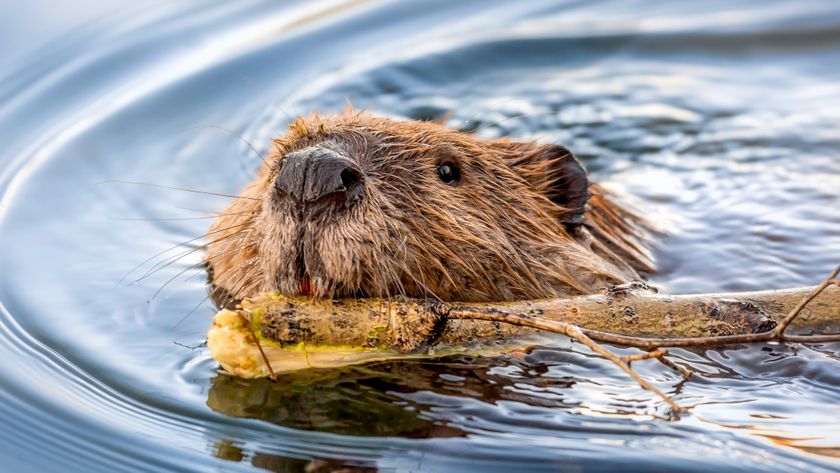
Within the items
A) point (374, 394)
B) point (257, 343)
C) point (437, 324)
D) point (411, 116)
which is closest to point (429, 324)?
point (437, 324)

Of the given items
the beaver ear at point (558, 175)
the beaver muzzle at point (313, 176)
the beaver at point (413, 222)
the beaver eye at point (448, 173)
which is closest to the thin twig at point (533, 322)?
Result: the beaver at point (413, 222)

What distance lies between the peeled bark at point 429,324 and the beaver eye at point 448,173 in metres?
A: 0.58

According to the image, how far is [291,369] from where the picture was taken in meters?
3.63

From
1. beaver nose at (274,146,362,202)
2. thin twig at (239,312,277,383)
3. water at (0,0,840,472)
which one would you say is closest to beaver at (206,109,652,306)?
beaver nose at (274,146,362,202)

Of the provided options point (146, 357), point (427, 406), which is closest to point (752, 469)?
point (427, 406)

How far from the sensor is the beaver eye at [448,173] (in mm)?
4172

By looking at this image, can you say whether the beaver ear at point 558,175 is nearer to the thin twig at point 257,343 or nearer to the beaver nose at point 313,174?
the beaver nose at point 313,174

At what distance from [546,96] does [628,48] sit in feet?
3.22

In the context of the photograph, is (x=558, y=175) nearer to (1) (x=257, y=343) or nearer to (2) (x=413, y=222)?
(2) (x=413, y=222)

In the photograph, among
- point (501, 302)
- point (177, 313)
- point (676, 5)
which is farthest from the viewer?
point (676, 5)

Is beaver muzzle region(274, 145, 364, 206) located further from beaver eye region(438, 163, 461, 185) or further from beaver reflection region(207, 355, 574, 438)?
beaver eye region(438, 163, 461, 185)

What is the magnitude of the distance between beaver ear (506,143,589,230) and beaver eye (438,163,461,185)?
396 mm

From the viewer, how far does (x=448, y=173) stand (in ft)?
13.8

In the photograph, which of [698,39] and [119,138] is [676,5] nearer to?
[698,39]
